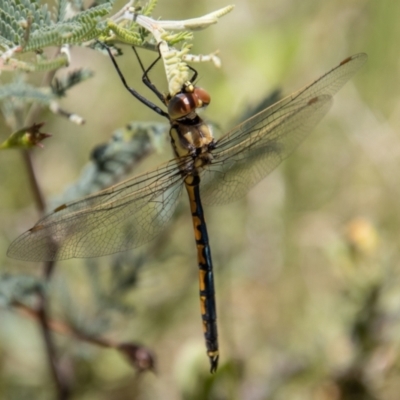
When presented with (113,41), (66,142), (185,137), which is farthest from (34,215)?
(113,41)

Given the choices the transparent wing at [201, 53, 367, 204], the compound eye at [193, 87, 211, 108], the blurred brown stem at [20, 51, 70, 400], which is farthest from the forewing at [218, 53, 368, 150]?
the blurred brown stem at [20, 51, 70, 400]

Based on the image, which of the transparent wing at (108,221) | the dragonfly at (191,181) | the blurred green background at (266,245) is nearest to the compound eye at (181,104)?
the dragonfly at (191,181)

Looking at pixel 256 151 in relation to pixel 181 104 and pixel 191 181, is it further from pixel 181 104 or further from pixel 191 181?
pixel 181 104

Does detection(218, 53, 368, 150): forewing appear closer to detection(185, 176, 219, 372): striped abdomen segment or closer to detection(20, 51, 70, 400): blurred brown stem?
detection(185, 176, 219, 372): striped abdomen segment

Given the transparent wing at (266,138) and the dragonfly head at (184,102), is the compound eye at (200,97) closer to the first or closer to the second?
the dragonfly head at (184,102)

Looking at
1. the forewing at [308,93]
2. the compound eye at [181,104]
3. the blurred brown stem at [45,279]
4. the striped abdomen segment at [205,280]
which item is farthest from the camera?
the striped abdomen segment at [205,280]

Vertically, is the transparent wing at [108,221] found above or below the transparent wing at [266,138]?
below

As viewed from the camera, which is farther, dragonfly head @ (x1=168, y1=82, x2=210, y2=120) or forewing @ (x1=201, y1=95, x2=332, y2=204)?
forewing @ (x1=201, y1=95, x2=332, y2=204)

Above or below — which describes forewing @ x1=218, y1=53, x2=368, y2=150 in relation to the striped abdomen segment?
above
